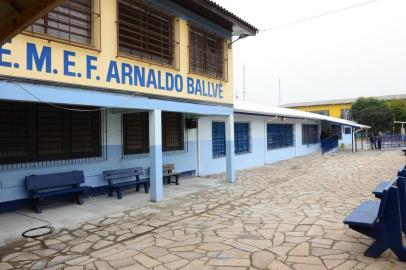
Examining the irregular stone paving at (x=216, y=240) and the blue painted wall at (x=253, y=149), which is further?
the blue painted wall at (x=253, y=149)

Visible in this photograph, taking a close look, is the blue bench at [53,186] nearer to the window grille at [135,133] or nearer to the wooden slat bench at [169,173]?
the window grille at [135,133]

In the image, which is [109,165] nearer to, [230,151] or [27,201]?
[27,201]

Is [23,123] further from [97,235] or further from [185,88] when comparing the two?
[185,88]

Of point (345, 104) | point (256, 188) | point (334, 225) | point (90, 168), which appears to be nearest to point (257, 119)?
point (256, 188)

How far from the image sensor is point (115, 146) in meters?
9.36

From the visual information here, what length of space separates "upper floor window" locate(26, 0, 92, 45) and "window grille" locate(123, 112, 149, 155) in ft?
10.2

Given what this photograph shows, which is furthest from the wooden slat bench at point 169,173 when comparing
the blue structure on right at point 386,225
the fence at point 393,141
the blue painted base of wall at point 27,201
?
the fence at point 393,141

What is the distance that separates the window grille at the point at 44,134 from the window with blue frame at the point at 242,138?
25.0 ft

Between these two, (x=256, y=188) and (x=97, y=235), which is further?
(x=256, y=188)

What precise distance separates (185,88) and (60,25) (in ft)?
11.6

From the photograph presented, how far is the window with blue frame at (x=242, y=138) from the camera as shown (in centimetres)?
1527

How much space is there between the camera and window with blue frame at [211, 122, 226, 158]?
44.4ft

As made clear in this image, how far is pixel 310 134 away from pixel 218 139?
45.1ft

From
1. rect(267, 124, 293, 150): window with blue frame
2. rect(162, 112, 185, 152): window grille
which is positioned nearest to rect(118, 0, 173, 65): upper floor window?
rect(162, 112, 185, 152): window grille
